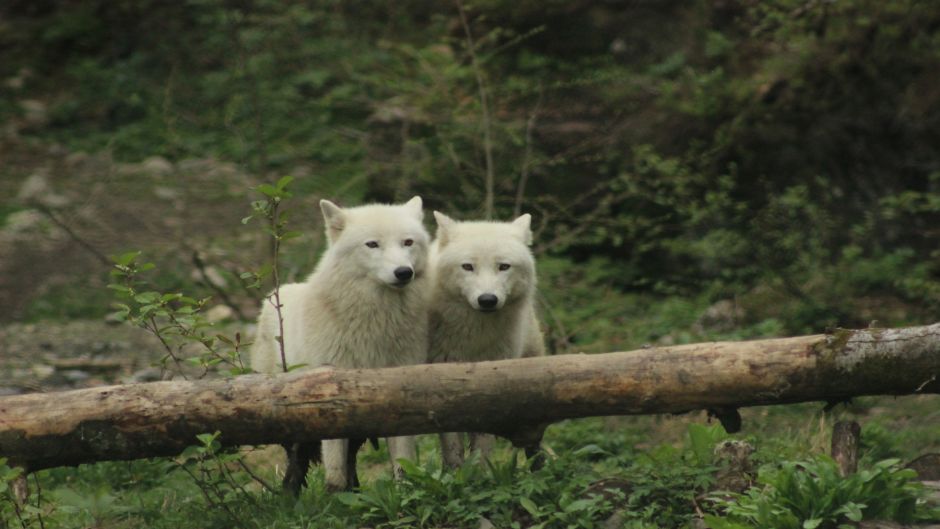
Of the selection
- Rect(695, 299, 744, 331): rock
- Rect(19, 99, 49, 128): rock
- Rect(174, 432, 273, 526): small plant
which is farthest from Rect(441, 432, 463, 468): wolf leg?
Rect(19, 99, 49, 128): rock

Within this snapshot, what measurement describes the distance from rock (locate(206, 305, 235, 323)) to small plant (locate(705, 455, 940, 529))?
299 inches

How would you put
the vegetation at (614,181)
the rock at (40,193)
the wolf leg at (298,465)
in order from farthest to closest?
the rock at (40,193), the vegetation at (614,181), the wolf leg at (298,465)

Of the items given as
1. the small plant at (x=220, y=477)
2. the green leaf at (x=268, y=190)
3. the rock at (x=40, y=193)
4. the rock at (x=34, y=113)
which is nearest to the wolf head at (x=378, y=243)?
the green leaf at (x=268, y=190)

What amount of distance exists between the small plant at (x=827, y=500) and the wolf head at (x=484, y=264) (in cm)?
195

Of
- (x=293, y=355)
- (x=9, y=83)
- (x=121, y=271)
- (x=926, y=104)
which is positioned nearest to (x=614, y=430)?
(x=293, y=355)

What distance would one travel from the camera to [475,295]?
6.50 metres

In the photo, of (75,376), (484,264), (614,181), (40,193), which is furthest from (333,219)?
(40,193)

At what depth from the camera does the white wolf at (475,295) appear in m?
6.61

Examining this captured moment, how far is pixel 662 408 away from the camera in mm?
5430

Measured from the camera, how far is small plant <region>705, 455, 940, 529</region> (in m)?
4.90

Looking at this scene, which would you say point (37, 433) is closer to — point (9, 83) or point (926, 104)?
point (926, 104)

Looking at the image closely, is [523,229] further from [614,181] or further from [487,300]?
[614,181]

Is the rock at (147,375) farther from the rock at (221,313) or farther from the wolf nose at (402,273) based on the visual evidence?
the wolf nose at (402,273)

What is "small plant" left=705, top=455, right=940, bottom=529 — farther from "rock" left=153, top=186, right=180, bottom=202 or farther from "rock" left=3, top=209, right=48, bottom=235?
"rock" left=153, top=186, right=180, bottom=202
